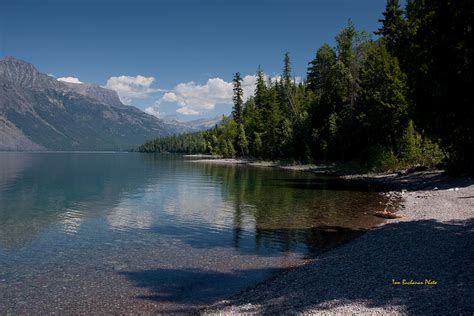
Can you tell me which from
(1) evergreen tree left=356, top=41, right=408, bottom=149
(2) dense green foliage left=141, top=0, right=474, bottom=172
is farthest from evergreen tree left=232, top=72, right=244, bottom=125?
(1) evergreen tree left=356, top=41, right=408, bottom=149

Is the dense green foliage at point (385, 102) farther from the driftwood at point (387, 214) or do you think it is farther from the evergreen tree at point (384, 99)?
the driftwood at point (387, 214)

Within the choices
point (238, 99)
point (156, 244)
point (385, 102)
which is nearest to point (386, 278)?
point (156, 244)

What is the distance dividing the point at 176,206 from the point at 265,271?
72.2ft

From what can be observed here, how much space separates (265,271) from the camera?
18.2 m

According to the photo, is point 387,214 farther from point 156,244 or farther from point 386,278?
point 156,244

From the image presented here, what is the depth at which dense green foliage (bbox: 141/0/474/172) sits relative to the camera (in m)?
21.4

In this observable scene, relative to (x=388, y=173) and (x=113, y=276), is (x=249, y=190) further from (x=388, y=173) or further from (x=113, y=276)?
(x=113, y=276)

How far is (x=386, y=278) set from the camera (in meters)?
13.6

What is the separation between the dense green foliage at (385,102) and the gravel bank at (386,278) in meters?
6.99

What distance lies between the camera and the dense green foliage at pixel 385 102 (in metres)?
21.4

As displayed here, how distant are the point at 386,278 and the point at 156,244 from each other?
1440 cm

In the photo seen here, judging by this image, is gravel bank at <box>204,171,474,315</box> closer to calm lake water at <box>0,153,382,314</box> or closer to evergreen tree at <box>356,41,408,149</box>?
calm lake water at <box>0,153,382,314</box>

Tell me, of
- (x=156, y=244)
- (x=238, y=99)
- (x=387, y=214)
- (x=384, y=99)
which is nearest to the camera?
(x=156, y=244)

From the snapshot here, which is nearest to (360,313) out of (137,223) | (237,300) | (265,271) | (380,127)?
(237,300)
